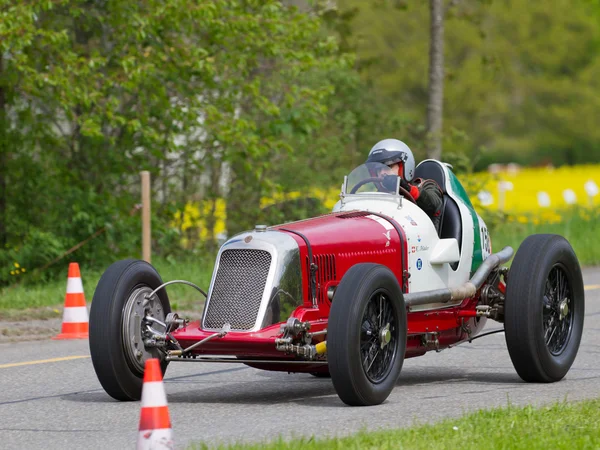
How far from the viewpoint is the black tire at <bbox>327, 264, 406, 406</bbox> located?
7.67 m

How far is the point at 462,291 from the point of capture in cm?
926

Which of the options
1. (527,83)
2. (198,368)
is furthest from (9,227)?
(527,83)

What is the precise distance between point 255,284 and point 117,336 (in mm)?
919

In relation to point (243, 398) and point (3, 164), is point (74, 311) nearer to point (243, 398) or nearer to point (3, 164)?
point (243, 398)

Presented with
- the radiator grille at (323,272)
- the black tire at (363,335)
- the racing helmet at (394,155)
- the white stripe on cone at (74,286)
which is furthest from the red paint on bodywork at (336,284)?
the white stripe on cone at (74,286)

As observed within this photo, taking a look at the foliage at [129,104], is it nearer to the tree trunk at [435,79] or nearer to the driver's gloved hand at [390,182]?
the tree trunk at [435,79]

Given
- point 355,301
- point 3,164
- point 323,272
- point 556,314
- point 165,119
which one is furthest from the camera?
point 165,119

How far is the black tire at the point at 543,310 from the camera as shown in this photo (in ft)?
29.3

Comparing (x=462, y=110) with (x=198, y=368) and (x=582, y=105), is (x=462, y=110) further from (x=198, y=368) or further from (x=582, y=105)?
(x=198, y=368)

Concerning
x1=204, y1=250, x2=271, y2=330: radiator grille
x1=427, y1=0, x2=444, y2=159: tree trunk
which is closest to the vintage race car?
x1=204, y1=250, x2=271, y2=330: radiator grille

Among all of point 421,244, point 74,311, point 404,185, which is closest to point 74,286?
point 74,311

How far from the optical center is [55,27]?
1734cm

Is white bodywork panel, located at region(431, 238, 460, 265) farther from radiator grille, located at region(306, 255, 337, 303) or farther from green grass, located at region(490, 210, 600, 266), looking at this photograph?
green grass, located at region(490, 210, 600, 266)

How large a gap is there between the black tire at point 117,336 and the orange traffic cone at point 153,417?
227cm
